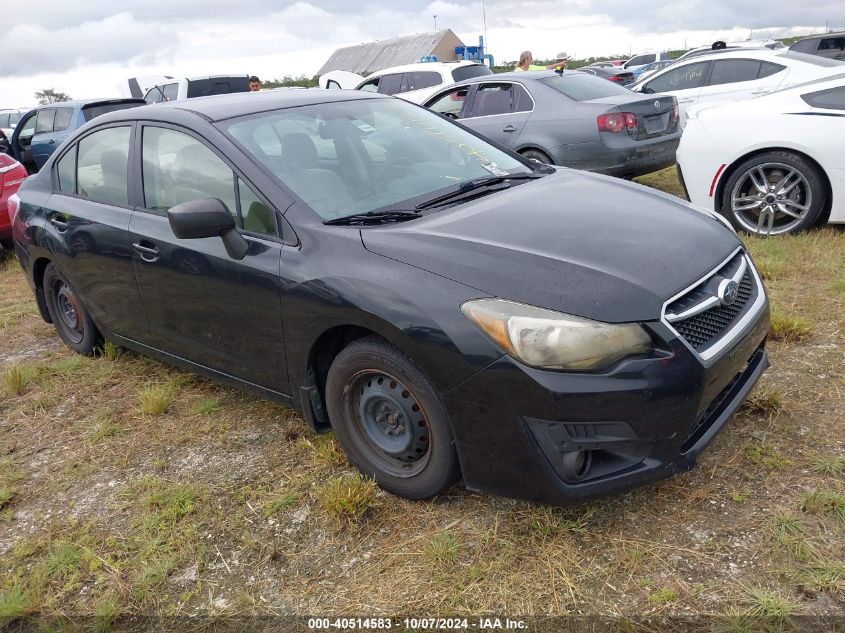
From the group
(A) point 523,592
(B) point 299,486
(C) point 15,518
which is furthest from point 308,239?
(C) point 15,518

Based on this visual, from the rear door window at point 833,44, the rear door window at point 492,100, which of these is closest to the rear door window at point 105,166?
the rear door window at point 492,100

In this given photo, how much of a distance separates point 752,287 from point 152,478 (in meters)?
2.72

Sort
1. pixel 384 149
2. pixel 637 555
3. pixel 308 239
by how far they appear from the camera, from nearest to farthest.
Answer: pixel 637 555, pixel 308 239, pixel 384 149

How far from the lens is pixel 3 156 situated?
25.7ft

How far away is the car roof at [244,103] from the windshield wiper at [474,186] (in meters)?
0.93

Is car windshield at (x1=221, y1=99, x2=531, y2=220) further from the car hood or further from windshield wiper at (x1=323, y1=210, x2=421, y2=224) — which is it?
the car hood

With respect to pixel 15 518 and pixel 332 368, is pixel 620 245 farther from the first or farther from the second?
pixel 15 518

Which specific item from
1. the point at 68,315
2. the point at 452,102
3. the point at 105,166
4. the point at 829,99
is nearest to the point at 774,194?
the point at 829,99

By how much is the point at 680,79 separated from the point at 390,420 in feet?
27.4

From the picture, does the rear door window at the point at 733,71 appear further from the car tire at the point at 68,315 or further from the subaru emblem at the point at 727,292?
the car tire at the point at 68,315

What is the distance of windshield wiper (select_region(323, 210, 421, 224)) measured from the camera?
9.25 ft

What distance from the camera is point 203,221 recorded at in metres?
2.81

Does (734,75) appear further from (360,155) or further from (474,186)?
(360,155)

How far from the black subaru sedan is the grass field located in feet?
0.87
